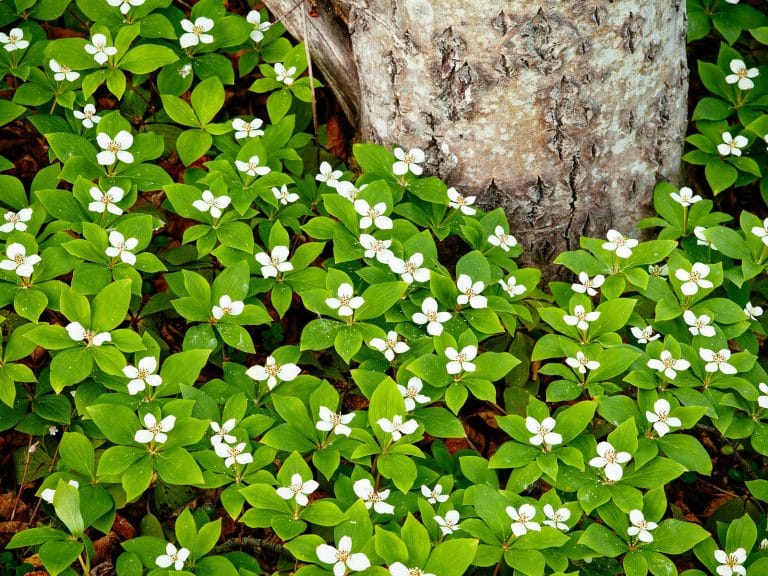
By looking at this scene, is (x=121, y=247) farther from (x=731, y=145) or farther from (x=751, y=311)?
(x=731, y=145)

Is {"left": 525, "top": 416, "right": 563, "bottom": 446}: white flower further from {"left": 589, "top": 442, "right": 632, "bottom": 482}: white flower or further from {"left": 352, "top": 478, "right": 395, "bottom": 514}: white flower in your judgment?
{"left": 352, "top": 478, "right": 395, "bottom": 514}: white flower

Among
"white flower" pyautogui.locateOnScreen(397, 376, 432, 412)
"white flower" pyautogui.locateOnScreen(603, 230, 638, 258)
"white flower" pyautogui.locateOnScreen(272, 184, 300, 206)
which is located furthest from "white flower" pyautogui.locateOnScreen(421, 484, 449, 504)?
"white flower" pyautogui.locateOnScreen(272, 184, 300, 206)

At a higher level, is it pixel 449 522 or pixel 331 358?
pixel 331 358

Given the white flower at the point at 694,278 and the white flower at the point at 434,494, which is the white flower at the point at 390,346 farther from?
the white flower at the point at 694,278

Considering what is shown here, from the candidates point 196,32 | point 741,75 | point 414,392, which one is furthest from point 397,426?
point 741,75

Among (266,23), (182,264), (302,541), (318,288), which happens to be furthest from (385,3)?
(302,541)

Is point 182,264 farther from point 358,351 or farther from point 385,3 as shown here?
point 385,3
